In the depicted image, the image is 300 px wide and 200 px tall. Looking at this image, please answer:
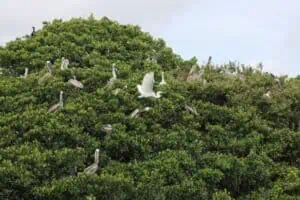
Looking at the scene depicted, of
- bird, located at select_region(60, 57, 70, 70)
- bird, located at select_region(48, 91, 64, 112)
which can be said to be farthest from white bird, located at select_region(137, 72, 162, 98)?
bird, located at select_region(60, 57, 70, 70)

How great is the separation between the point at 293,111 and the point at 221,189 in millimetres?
2666

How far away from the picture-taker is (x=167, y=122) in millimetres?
12227

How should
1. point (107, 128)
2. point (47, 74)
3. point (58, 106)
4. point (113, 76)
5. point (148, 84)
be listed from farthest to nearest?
point (113, 76) < point (47, 74) < point (148, 84) < point (58, 106) < point (107, 128)

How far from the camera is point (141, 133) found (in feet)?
37.9

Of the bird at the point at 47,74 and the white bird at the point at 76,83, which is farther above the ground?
the bird at the point at 47,74

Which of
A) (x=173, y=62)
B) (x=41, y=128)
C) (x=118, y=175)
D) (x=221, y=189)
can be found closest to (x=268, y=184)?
(x=221, y=189)

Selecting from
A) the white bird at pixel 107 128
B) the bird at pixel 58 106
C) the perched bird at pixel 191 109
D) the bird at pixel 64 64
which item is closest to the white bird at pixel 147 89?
the perched bird at pixel 191 109

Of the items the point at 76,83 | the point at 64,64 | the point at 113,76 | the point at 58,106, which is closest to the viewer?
the point at 58,106

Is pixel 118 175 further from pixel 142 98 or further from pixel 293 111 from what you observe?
pixel 293 111

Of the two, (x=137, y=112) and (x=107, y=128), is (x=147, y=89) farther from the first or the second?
(x=107, y=128)

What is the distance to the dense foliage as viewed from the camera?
33.1 ft

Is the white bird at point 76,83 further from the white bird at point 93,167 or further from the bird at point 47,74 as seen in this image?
the white bird at point 93,167

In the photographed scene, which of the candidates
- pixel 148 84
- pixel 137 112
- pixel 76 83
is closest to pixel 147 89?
pixel 148 84

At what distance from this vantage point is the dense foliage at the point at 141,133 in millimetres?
10102
